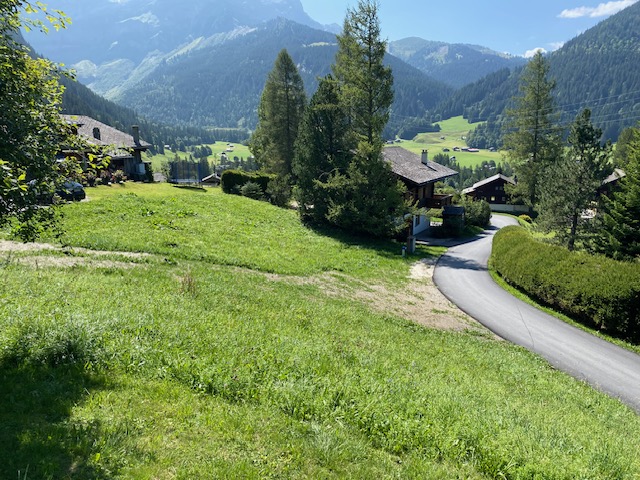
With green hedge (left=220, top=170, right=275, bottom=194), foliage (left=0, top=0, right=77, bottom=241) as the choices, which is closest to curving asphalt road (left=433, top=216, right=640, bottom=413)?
foliage (left=0, top=0, right=77, bottom=241)

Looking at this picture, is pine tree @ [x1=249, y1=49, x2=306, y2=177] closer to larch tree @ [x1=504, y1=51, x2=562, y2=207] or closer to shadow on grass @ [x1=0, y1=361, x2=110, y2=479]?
larch tree @ [x1=504, y1=51, x2=562, y2=207]

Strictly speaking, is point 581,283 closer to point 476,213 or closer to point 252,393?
point 252,393

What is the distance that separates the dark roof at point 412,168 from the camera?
4850 cm

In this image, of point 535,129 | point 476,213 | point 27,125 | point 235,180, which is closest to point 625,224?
point 476,213

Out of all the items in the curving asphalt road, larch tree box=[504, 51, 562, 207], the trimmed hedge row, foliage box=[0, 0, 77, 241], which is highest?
larch tree box=[504, 51, 562, 207]

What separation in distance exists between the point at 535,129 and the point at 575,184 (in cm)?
4222

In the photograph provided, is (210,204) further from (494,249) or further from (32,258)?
(494,249)

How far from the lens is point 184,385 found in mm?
7680

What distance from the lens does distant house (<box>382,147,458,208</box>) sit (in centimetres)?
4872

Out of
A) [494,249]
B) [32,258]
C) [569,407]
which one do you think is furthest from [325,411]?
[494,249]

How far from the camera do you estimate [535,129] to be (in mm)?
68000

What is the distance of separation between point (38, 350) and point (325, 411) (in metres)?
5.88

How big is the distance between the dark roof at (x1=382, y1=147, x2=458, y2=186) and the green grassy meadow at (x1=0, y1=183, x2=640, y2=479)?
3322 cm

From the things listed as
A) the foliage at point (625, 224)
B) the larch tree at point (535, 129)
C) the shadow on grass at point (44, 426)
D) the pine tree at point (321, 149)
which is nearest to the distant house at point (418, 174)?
the pine tree at point (321, 149)
